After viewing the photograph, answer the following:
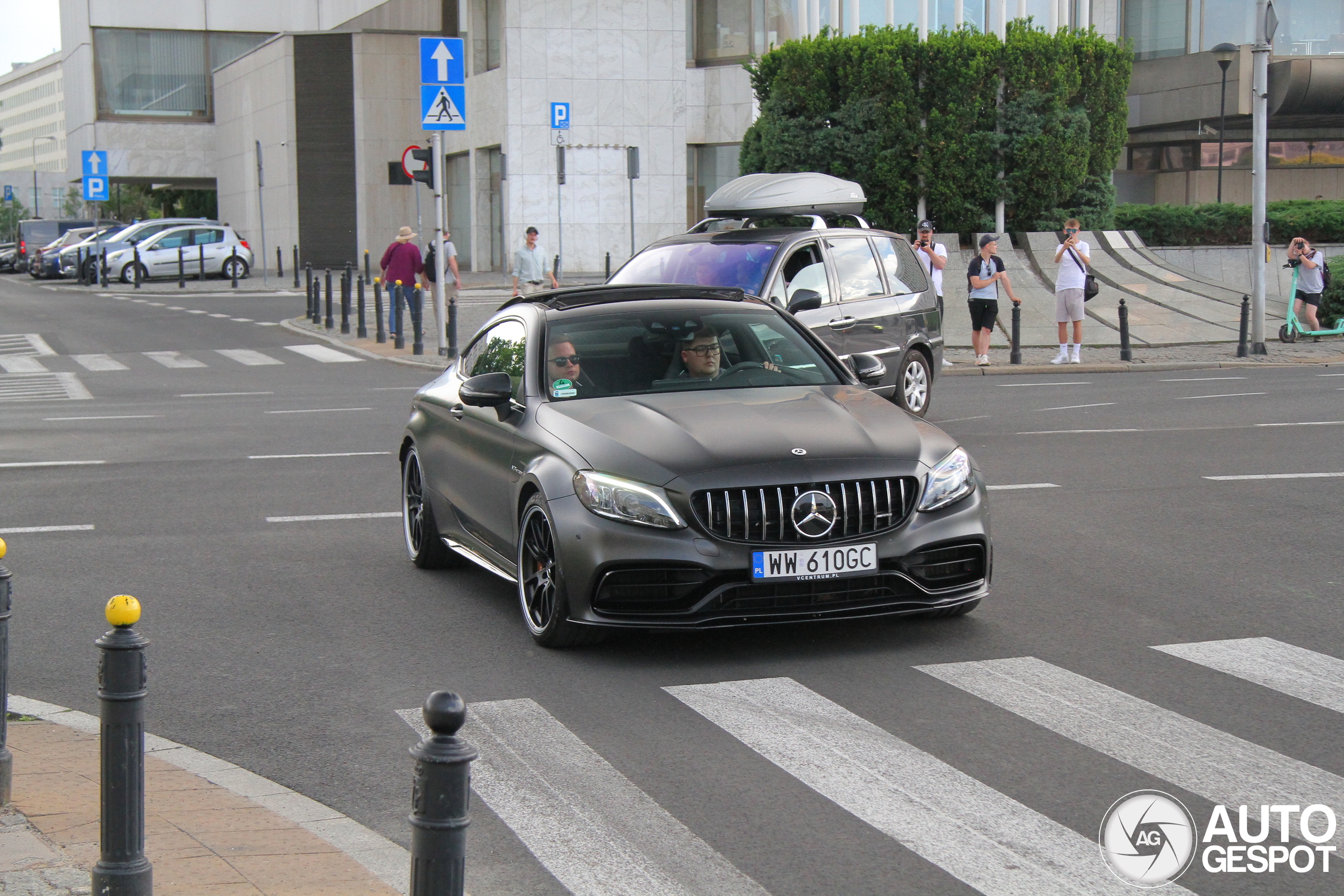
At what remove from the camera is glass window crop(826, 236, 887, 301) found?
591 inches

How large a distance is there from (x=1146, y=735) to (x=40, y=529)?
713 centimetres

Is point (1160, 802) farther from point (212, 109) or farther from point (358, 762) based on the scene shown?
point (212, 109)

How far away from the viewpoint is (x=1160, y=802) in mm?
4887

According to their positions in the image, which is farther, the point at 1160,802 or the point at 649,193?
the point at 649,193

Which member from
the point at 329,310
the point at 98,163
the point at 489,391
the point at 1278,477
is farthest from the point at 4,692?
the point at 98,163

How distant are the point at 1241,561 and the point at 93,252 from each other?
4614cm

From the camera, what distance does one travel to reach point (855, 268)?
15180 millimetres

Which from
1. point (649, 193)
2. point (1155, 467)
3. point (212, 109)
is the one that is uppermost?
point (212, 109)

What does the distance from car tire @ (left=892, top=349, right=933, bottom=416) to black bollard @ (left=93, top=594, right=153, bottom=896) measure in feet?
40.0

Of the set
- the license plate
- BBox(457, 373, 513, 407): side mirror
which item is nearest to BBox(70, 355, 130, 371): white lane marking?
BBox(457, 373, 513, 407): side mirror

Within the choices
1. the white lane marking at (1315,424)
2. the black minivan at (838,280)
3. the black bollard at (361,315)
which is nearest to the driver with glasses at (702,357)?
the black minivan at (838,280)

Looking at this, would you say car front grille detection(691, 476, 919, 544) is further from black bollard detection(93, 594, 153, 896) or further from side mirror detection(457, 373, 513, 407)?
black bollard detection(93, 594, 153, 896)

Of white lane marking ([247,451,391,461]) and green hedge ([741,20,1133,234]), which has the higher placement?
green hedge ([741,20,1133,234])

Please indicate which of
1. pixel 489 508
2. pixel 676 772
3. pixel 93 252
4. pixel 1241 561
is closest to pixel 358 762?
pixel 676 772
